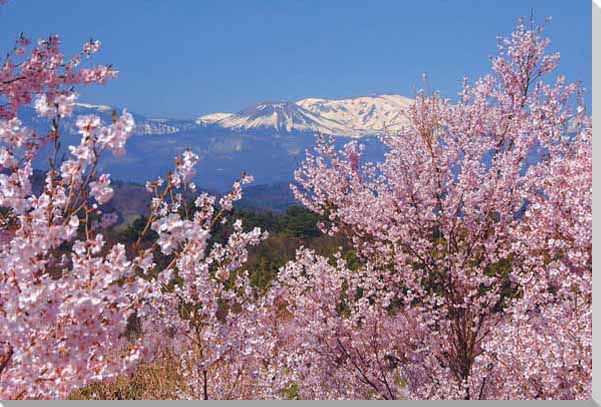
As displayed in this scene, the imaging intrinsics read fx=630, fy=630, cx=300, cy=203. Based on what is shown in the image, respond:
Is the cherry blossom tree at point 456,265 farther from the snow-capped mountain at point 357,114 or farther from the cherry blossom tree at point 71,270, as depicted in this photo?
the cherry blossom tree at point 71,270

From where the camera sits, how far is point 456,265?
3826mm

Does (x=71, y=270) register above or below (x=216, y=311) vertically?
above

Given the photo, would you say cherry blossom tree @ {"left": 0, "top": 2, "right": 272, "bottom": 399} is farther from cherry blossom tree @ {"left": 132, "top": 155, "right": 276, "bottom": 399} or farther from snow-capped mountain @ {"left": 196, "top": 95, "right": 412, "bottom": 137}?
snow-capped mountain @ {"left": 196, "top": 95, "right": 412, "bottom": 137}

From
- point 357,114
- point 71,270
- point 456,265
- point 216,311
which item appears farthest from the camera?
point 357,114

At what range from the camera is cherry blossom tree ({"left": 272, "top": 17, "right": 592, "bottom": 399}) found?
316 centimetres

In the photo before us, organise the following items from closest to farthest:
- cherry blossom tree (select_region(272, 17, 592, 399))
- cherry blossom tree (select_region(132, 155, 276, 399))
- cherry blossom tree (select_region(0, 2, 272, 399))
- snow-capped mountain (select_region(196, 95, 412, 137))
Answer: cherry blossom tree (select_region(0, 2, 272, 399)) → cherry blossom tree (select_region(132, 155, 276, 399)) → cherry blossom tree (select_region(272, 17, 592, 399)) → snow-capped mountain (select_region(196, 95, 412, 137))

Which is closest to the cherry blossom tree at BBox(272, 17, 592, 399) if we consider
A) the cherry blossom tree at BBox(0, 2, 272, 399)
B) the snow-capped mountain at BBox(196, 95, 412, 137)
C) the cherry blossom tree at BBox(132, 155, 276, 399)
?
the cherry blossom tree at BBox(132, 155, 276, 399)

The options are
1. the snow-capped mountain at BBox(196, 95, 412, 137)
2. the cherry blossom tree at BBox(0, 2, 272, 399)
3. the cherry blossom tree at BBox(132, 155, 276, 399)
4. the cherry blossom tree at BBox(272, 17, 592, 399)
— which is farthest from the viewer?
the snow-capped mountain at BBox(196, 95, 412, 137)

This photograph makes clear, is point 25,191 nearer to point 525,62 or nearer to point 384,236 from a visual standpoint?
point 384,236

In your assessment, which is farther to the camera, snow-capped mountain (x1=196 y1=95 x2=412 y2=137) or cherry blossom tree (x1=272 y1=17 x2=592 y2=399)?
snow-capped mountain (x1=196 y1=95 x2=412 y2=137)

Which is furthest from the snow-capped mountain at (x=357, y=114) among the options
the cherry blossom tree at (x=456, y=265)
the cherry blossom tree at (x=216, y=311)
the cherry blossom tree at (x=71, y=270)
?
the cherry blossom tree at (x=71, y=270)

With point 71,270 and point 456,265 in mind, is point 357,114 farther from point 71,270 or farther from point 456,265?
point 71,270

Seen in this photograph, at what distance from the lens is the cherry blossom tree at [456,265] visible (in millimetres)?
3156

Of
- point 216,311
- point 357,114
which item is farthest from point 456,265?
point 357,114
